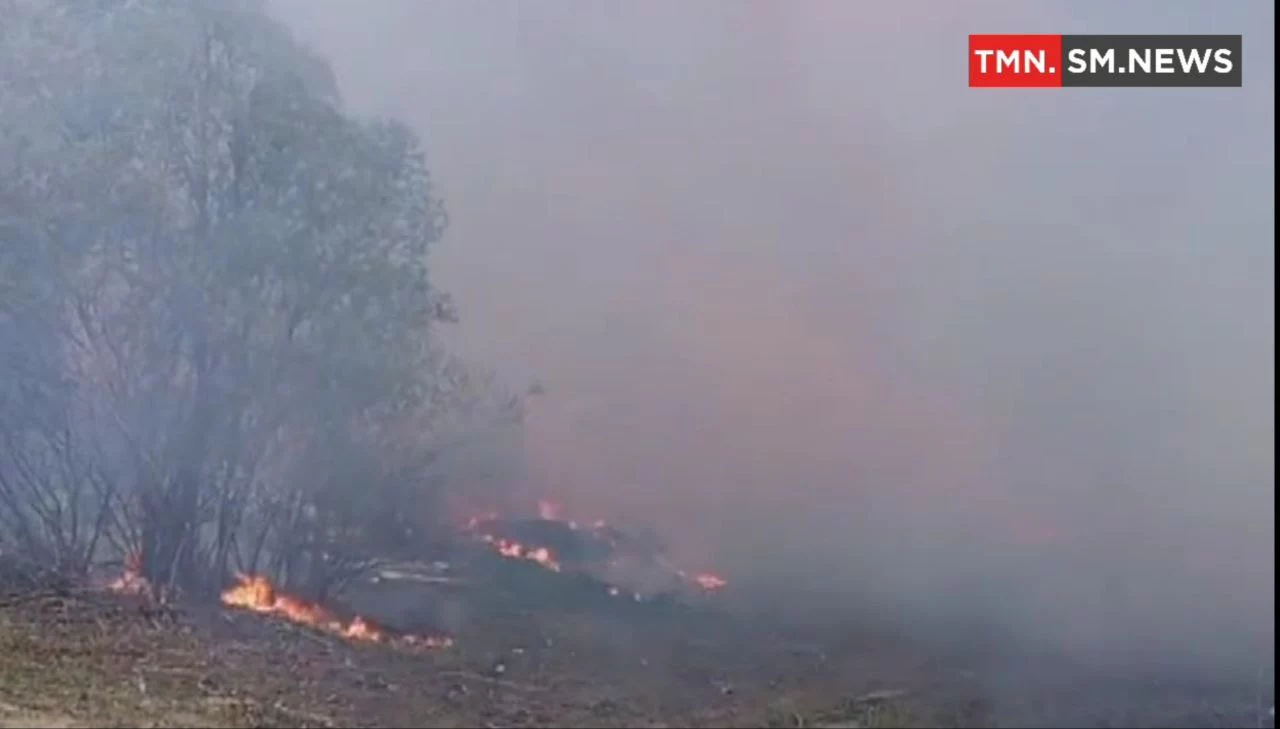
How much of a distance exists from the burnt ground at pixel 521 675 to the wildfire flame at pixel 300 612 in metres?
0.11

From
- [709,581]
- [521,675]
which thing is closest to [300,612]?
[521,675]

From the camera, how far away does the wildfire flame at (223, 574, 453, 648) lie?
7.10 metres

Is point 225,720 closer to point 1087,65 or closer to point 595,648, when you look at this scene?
point 595,648

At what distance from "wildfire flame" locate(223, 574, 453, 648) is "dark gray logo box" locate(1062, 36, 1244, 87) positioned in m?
4.40

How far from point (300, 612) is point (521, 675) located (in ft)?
6.57

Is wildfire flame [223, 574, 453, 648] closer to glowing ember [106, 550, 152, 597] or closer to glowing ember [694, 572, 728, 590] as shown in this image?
glowing ember [106, 550, 152, 597]

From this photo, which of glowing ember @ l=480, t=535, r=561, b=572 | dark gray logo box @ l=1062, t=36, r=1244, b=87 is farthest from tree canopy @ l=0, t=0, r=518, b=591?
dark gray logo box @ l=1062, t=36, r=1244, b=87

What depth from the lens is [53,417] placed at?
29.4ft

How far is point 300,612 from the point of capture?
7.60m

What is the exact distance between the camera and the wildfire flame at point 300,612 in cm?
710

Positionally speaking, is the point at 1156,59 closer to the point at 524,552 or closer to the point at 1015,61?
the point at 1015,61

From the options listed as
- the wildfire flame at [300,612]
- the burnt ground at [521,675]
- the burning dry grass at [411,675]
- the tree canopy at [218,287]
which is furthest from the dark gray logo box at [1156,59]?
the wildfire flame at [300,612]

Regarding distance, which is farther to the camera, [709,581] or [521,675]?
[709,581]

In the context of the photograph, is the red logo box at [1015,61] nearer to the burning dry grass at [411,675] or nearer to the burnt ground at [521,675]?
the burnt ground at [521,675]
